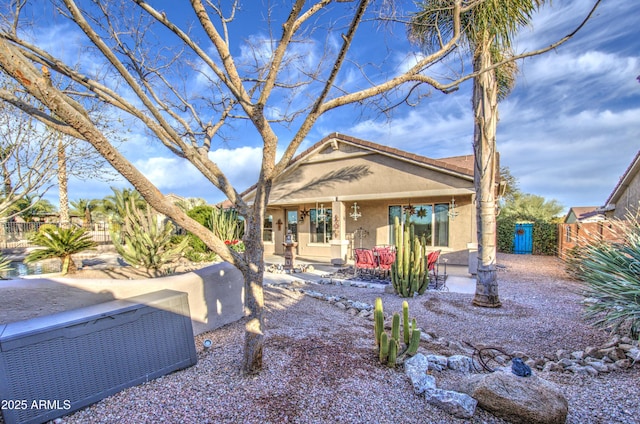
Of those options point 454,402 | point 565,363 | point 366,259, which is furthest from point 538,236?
point 454,402

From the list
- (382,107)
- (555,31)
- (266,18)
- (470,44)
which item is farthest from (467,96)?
(266,18)

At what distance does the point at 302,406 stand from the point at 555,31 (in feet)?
18.7

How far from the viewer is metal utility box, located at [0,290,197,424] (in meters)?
2.37

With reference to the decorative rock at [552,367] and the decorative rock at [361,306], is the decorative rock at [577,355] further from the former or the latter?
the decorative rock at [361,306]

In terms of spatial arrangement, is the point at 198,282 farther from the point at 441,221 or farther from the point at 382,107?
the point at 441,221

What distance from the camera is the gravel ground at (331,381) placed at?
2543mm

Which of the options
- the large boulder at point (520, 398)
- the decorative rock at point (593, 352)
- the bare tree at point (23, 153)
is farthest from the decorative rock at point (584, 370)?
the bare tree at point (23, 153)

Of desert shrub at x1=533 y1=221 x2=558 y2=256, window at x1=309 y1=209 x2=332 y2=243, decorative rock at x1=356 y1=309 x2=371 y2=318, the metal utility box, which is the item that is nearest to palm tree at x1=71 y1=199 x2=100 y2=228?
window at x1=309 y1=209 x2=332 y2=243

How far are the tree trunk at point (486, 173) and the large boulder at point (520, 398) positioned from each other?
4.09 meters

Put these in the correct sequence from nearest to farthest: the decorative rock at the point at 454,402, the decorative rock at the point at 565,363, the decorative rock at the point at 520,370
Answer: the decorative rock at the point at 454,402 → the decorative rock at the point at 520,370 → the decorative rock at the point at 565,363

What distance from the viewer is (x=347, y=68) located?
4176 mm

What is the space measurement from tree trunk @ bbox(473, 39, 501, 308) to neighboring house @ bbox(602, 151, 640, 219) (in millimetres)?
6402

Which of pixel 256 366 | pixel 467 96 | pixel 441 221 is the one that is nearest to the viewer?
pixel 256 366

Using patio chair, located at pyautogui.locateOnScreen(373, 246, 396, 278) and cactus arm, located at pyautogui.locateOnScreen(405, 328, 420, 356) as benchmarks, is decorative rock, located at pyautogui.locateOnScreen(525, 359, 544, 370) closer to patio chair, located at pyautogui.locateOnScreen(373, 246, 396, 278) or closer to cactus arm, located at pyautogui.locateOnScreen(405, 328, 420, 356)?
cactus arm, located at pyautogui.locateOnScreen(405, 328, 420, 356)
